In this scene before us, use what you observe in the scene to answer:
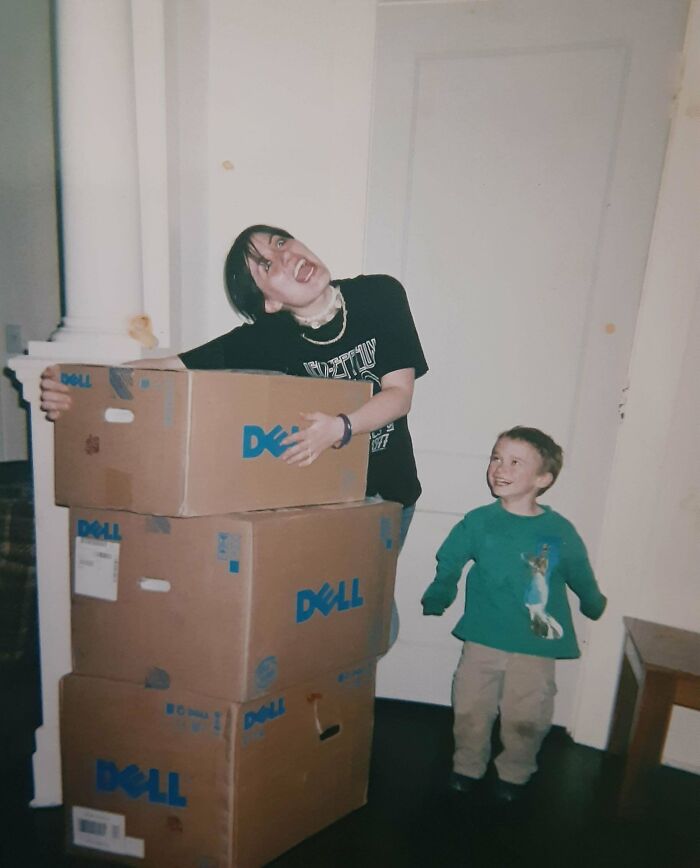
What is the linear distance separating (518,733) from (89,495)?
1.18 metres

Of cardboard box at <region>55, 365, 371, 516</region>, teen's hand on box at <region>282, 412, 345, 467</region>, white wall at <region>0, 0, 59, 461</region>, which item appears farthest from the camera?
white wall at <region>0, 0, 59, 461</region>

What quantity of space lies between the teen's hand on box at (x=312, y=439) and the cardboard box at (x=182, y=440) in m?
0.02

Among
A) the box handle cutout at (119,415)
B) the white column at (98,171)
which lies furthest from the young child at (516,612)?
the white column at (98,171)

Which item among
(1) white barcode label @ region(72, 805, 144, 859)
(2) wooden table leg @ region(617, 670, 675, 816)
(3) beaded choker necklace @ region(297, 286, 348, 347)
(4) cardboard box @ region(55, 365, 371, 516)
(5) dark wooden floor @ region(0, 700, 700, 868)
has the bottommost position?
(5) dark wooden floor @ region(0, 700, 700, 868)

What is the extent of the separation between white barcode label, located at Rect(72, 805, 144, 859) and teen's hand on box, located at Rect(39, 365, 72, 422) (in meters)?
0.79

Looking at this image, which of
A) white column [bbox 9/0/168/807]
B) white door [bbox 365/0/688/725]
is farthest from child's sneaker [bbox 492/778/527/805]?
white column [bbox 9/0/168/807]

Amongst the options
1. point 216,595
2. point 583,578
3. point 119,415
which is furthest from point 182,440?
point 583,578

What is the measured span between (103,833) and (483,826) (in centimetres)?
84

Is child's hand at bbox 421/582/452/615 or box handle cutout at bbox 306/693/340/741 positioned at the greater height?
child's hand at bbox 421/582/452/615

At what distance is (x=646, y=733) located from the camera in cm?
119

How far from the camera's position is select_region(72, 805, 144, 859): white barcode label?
999 mm

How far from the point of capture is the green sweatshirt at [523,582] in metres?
1.31

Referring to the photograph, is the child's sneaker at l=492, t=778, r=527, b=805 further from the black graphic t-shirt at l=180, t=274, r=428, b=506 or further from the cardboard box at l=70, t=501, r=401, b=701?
the black graphic t-shirt at l=180, t=274, r=428, b=506

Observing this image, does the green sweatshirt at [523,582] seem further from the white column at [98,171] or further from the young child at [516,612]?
the white column at [98,171]
